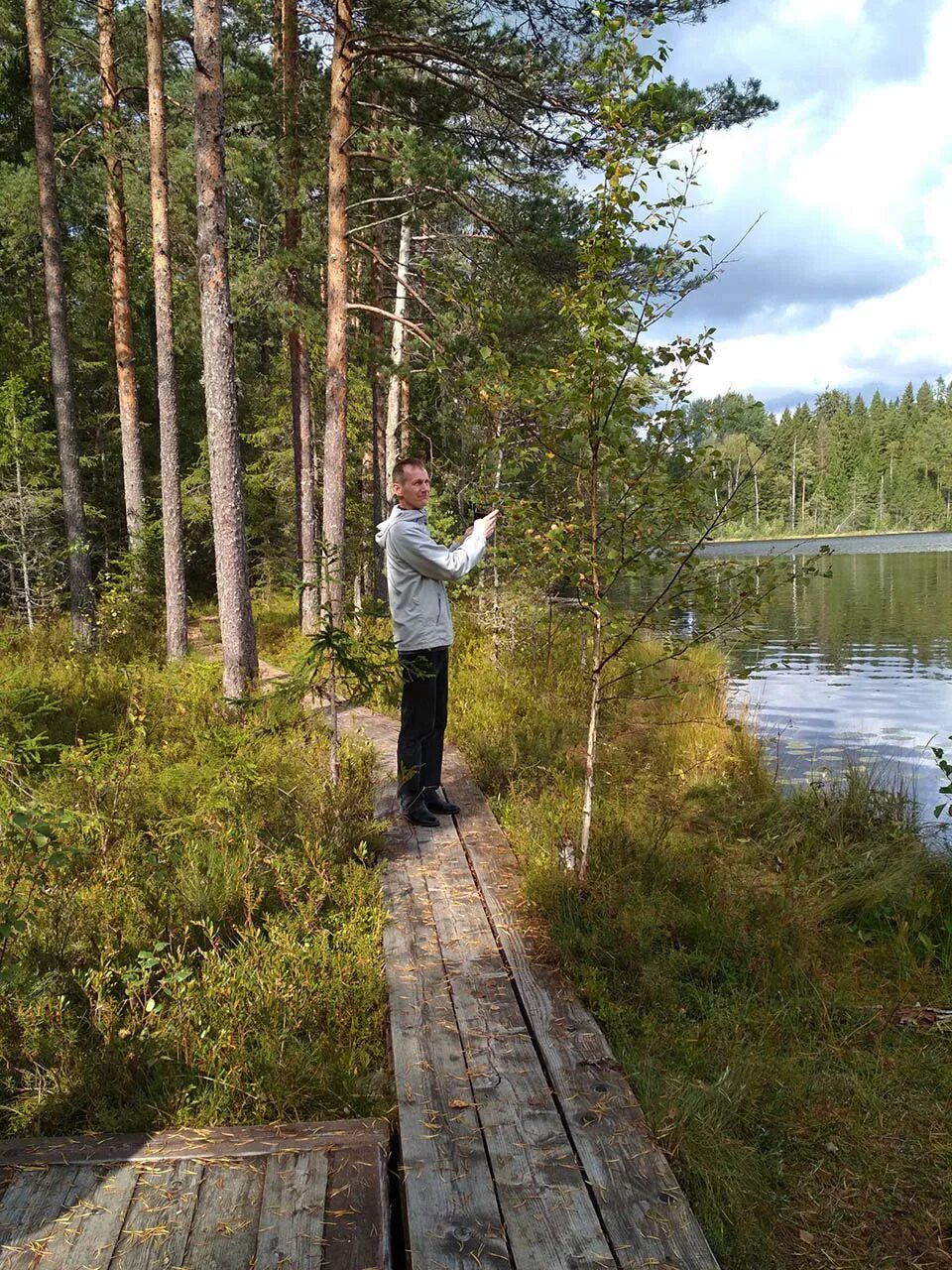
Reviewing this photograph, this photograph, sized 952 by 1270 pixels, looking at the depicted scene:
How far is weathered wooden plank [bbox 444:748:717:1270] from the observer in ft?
6.87

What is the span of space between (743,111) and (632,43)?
22.9 feet

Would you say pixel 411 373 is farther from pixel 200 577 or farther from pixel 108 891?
pixel 200 577

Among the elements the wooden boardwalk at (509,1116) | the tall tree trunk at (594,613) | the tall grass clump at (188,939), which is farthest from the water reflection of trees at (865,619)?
the tall grass clump at (188,939)

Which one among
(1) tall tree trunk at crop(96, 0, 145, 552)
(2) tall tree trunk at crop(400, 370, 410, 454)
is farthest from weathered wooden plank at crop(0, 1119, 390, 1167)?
(2) tall tree trunk at crop(400, 370, 410, 454)

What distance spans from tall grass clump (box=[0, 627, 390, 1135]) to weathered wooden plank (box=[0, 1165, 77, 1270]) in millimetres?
314

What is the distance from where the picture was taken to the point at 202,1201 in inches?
87.4

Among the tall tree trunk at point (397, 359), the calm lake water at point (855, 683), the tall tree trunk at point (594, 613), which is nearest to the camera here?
the tall tree trunk at point (594, 613)

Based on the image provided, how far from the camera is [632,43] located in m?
3.64

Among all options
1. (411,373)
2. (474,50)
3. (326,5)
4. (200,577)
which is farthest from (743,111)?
(200,577)

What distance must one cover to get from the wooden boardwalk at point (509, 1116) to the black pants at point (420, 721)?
42.9 inches

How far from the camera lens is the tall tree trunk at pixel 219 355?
7.00m

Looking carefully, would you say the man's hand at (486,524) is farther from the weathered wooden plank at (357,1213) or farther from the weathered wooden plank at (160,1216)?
the weathered wooden plank at (160,1216)

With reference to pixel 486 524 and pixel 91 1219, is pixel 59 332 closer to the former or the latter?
pixel 486 524

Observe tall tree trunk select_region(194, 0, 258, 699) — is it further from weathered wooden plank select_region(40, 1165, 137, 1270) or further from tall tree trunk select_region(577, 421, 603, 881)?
weathered wooden plank select_region(40, 1165, 137, 1270)
